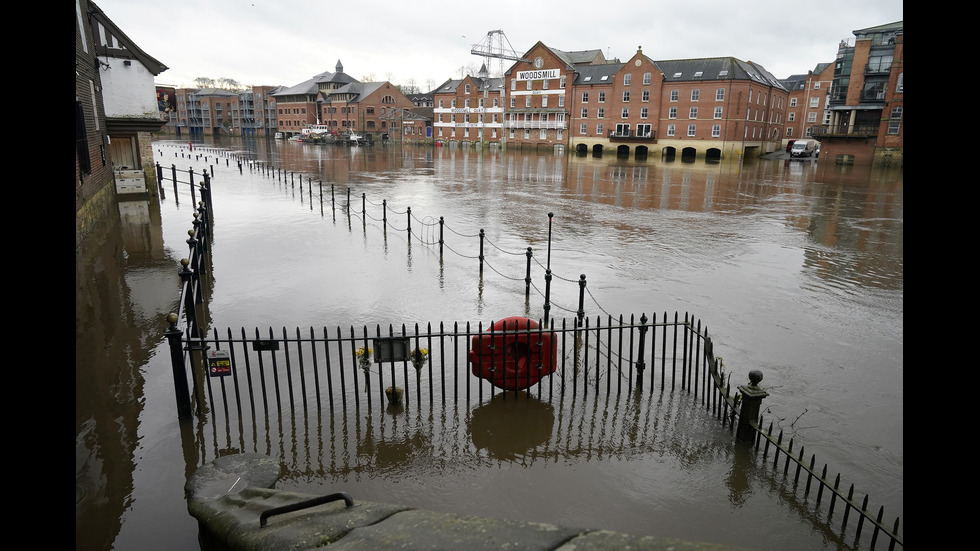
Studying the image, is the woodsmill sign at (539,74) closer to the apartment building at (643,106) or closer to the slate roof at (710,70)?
the apartment building at (643,106)

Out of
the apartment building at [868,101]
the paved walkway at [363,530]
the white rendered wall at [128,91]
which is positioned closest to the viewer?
the paved walkway at [363,530]

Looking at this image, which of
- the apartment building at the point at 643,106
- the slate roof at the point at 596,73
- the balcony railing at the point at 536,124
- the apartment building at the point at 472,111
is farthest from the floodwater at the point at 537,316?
the apartment building at the point at 472,111

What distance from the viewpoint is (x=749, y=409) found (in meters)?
6.23

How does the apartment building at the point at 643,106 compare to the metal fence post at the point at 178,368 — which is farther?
the apartment building at the point at 643,106

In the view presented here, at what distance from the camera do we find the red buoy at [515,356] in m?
7.08

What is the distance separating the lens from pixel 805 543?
4.88 metres

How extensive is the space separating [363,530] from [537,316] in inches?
290

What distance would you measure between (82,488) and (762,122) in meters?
75.4

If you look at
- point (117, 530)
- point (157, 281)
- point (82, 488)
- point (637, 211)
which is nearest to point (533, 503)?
point (117, 530)

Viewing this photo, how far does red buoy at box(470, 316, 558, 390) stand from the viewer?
708 centimetres

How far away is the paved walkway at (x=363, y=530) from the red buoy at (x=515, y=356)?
3.19 m

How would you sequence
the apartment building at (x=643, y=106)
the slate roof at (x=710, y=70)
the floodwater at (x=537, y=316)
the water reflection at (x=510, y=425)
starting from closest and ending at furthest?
the floodwater at (x=537, y=316), the water reflection at (x=510, y=425), the slate roof at (x=710, y=70), the apartment building at (x=643, y=106)

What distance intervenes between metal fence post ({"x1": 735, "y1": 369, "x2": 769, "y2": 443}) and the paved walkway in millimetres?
3657
